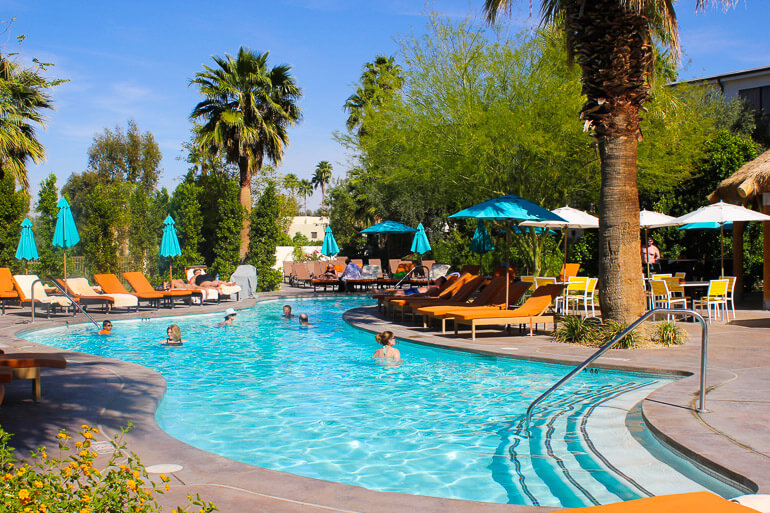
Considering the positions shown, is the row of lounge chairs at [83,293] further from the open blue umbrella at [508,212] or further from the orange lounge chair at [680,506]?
the orange lounge chair at [680,506]

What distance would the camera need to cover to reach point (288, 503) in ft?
12.7

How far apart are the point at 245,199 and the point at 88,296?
10756 millimetres

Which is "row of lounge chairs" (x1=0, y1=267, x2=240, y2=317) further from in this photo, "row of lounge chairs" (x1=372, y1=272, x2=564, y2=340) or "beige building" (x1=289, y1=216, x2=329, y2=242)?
"beige building" (x1=289, y1=216, x2=329, y2=242)

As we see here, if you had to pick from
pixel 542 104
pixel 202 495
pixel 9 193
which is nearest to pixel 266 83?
pixel 9 193

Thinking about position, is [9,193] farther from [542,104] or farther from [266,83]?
[542,104]

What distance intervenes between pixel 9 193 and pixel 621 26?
1937 cm

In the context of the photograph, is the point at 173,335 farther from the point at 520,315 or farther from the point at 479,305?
the point at 520,315

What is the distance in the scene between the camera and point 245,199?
27.1 metres

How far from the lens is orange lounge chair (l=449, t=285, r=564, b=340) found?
460 inches

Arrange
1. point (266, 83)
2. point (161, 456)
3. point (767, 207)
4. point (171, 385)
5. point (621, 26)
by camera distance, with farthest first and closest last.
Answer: point (266, 83)
point (767, 207)
point (621, 26)
point (171, 385)
point (161, 456)

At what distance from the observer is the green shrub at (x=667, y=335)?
34.4 feet

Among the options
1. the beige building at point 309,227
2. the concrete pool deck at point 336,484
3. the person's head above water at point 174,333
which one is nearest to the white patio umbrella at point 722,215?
the concrete pool deck at point 336,484

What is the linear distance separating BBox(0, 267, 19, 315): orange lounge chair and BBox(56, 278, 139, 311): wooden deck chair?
48.7 inches

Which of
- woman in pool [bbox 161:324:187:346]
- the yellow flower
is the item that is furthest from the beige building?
the yellow flower
